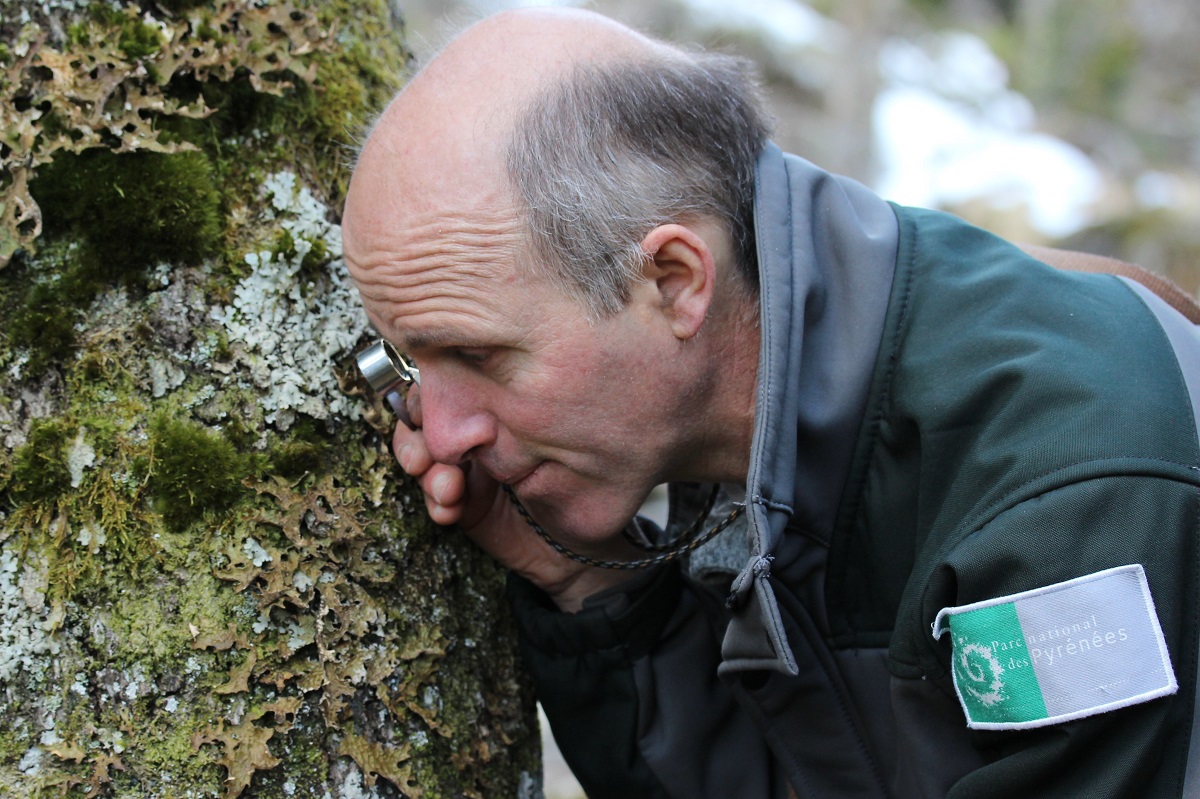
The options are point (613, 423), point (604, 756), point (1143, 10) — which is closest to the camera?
point (613, 423)

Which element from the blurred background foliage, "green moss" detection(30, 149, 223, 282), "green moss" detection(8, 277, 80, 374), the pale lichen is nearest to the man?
the pale lichen

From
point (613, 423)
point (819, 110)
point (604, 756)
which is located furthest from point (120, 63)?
point (819, 110)

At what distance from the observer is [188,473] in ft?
6.05

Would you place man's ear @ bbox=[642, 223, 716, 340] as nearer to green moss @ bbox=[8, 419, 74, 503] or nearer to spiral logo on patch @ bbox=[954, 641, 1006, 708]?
spiral logo on patch @ bbox=[954, 641, 1006, 708]

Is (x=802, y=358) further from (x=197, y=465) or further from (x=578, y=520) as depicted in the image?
(x=197, y=465)

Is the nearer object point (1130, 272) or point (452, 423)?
point (452, 423)

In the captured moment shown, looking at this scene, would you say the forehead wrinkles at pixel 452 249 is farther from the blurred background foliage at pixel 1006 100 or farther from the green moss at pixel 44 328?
the blurred background foliage at pixel 1006 100

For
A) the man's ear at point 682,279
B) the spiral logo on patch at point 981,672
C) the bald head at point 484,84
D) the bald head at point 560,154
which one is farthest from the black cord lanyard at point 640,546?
the bald head at point 484,84

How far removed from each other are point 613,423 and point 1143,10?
21.7m

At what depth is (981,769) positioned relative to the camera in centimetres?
169

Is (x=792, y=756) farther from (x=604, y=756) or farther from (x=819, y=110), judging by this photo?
(x=819, y=110)

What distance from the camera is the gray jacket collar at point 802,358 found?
190 centimetres

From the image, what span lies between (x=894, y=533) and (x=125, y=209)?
Answer: 5.51 ft

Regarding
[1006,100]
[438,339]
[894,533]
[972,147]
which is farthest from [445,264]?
[1006,100]
